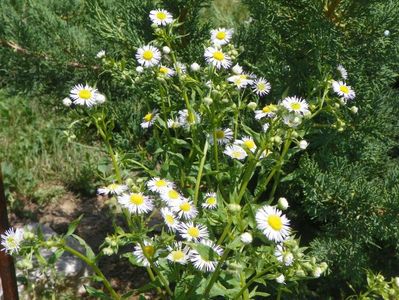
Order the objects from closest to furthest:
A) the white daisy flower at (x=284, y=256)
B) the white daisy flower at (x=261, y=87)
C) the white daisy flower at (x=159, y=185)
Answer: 1. the white daisy flower at (x=284, y=256)
2. the white daisy flower at (x=159, y=185)
3. the white daisy flower at (x=261, y=87)

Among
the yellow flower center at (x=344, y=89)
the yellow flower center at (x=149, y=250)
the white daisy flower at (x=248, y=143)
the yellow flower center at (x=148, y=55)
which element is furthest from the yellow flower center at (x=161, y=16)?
the yellow flower center at (x=149, y=250)

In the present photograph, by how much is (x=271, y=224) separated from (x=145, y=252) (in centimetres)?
29

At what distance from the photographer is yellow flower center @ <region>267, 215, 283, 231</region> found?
1.09 m

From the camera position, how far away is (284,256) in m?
1.08

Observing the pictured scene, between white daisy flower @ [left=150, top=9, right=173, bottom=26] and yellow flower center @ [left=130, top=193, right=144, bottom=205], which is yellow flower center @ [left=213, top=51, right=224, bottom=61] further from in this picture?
yellow flower center @ [left=130, top=193, right=144, bottom=205]

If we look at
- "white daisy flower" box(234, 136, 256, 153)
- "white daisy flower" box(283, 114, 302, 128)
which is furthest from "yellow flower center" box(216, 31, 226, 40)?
"white daisy flower" box(283, 114, 302, 128)

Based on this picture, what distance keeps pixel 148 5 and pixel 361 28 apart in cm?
65

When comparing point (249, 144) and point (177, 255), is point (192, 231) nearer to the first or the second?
point (177, 255)

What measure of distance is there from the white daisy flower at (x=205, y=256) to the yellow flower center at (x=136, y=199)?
15 cm

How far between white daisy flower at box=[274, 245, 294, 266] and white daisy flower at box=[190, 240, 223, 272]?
4.6 inches

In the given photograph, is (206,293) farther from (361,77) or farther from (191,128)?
(361,77)

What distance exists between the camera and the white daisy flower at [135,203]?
120 centimetres

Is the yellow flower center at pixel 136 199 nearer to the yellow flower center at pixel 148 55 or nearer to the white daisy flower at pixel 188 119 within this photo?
the white daisy flower at pixel 188 119

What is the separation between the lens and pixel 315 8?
163 cm
